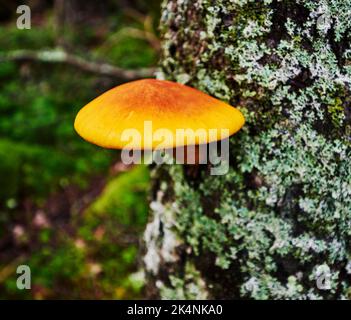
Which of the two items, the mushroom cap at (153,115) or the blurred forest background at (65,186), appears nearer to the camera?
the mushroom cap at (153,115)

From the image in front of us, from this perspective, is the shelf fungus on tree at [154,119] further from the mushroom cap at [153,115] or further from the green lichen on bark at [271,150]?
the green lichen on bark at [271,150]

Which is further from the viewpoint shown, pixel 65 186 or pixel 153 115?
pixel 65 186

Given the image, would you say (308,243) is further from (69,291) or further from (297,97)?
(69,291)

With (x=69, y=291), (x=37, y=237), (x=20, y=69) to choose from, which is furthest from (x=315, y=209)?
(x=20, y=69)
